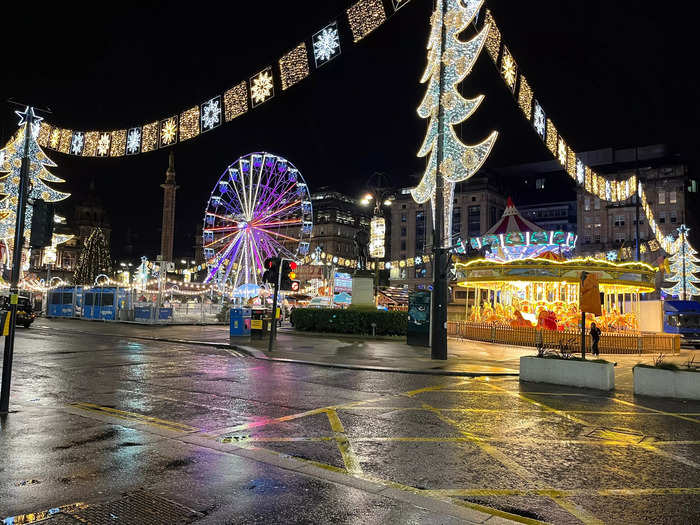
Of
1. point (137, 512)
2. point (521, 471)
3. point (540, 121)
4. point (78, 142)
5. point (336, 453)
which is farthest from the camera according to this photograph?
point (540, 121)

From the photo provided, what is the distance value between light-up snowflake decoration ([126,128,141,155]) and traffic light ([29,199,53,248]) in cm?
967

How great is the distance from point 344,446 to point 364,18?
34.8 feet

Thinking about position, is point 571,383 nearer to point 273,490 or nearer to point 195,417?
point 195,417

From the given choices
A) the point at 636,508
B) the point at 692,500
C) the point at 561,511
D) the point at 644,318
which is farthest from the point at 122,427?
the point at 644,318

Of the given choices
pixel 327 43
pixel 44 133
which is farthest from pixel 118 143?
pixel 327 43

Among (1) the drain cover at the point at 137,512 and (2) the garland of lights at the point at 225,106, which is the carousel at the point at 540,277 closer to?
(2) the garland of lights at the point at 225,106

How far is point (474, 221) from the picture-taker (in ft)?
356

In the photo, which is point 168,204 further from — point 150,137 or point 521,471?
point 521,471

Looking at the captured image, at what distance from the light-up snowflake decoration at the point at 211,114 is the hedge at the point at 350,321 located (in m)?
13.7

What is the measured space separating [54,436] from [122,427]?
0.84 metres

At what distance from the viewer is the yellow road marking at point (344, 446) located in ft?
19.5

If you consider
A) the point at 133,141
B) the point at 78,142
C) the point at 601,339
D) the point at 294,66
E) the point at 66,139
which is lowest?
the point at 601,339

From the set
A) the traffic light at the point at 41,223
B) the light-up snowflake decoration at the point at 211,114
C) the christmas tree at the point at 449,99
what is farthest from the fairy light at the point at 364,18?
the traffic light at the point at 41,223

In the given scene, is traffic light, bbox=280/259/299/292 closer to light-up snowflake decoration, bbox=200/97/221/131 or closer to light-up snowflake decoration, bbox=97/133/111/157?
light-up snowflake decoration, bbox=200/97/221/131
